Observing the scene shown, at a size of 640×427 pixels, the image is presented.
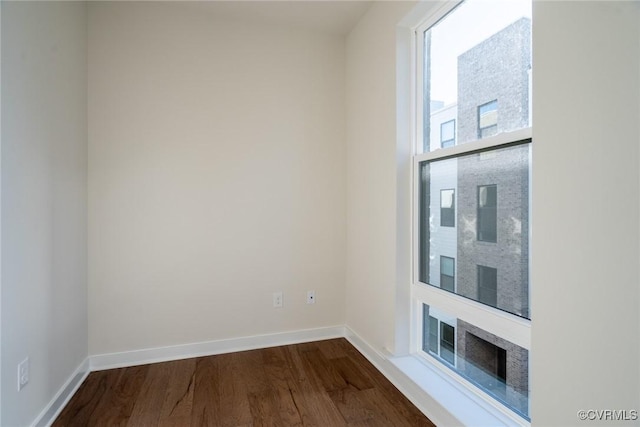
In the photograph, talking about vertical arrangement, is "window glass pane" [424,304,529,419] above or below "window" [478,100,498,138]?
below

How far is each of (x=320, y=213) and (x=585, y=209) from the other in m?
1.92

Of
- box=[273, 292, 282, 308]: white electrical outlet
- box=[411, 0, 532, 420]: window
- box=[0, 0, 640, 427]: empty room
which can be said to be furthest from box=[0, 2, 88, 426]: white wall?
box=[411, 0, 532, 420]: window

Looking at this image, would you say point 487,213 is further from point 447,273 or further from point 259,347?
point 259,347

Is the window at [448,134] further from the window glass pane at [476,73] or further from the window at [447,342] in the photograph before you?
the window at [447,342]

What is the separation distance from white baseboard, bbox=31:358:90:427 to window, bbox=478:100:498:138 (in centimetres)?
264

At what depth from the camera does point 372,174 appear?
2.33 meters

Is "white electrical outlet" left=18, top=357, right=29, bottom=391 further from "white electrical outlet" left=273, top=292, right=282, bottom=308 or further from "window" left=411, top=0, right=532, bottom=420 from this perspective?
"window" left=411, top=0, right=532, bottom=420

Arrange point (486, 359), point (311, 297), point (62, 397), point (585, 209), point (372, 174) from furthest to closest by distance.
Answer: point (311, 297) < point (372, 174) < point (62, 397) < point (486, 359) < point (585, 209)

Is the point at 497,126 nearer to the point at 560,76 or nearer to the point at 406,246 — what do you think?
the point at 560,76

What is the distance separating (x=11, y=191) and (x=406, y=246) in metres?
2.07

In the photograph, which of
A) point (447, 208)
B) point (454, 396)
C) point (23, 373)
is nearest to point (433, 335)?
point (454, 396)

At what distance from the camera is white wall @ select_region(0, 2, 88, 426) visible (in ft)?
4.51

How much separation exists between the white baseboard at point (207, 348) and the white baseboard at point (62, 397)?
0.42 ft

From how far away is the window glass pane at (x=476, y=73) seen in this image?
4.49 feet
